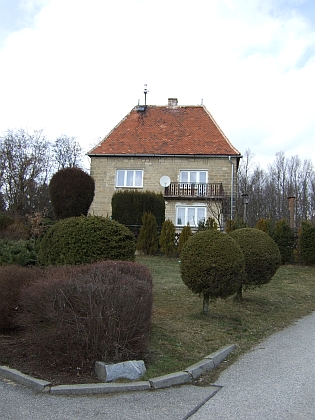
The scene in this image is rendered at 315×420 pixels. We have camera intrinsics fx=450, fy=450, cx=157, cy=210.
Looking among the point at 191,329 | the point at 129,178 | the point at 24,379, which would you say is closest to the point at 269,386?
the point at 191,329

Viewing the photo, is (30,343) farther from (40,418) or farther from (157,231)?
(157,231)

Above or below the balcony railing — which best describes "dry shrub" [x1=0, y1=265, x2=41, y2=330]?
below

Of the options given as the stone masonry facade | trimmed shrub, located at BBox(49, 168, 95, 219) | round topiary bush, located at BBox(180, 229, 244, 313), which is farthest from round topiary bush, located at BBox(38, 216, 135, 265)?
the stone masonry facade

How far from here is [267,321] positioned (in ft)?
31.8

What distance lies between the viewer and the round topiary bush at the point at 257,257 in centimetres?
1059

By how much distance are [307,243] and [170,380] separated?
56.6 feet

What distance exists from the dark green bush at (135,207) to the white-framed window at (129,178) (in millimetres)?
8047

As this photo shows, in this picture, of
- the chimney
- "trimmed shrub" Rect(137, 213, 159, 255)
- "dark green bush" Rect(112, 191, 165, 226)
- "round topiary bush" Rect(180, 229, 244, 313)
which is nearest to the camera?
"round topiary bush" Rect(180, 229, 244, 313)

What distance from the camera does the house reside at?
103 feet

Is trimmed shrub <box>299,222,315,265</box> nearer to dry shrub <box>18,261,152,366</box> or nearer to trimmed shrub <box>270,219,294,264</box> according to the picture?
trimmed shrub <box>270,219,294,264</box>

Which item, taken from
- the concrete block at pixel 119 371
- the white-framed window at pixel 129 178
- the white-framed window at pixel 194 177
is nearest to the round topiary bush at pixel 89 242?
the concrete block at pixel 119 371

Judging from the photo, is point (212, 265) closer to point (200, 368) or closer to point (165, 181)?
point (200, 368)

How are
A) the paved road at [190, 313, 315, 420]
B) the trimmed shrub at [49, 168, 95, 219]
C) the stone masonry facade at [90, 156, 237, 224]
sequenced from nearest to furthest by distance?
the paved road at [190, 313, 315, 420] → the trimmed shrub at [49, 168, 95, 219] → the stone masonry facade at [90, 156, 237, 224]

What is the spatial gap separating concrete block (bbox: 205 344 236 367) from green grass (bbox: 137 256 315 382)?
0.09 metres
